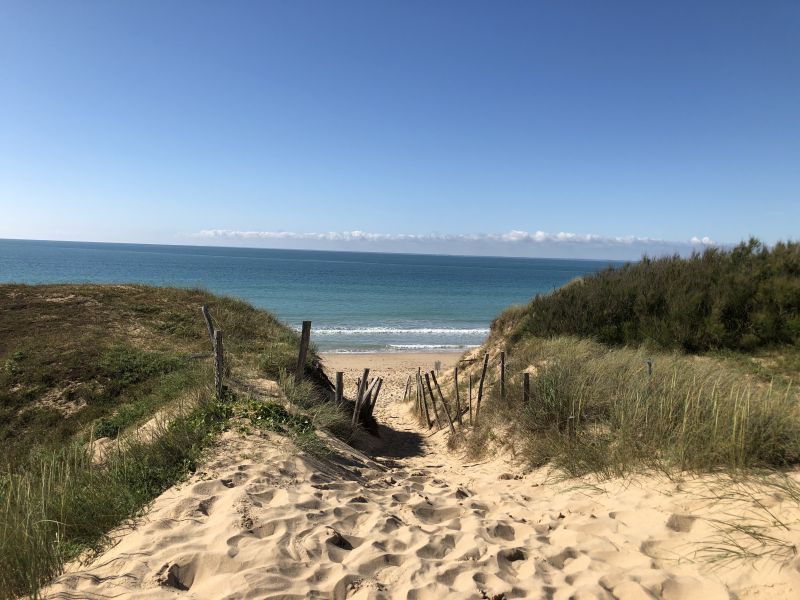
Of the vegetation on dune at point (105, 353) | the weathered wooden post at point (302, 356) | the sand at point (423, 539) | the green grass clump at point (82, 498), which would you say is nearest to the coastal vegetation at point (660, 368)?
the sand at point (423, 539)

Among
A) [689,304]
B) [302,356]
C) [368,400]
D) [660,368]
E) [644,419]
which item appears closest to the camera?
[644,419]

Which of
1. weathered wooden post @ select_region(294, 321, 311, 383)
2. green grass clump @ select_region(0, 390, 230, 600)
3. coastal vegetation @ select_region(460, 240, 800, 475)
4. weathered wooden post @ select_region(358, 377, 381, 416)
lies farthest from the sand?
weathered wooden post @ select_region(358, 377, 381, 416)

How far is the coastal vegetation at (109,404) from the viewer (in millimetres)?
3938

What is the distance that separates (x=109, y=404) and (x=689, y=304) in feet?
44.9

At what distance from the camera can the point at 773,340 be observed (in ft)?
36.6

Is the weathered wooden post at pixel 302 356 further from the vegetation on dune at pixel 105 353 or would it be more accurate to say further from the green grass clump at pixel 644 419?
the green grass clump at pixel 644 419

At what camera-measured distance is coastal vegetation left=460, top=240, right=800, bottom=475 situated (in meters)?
5.27

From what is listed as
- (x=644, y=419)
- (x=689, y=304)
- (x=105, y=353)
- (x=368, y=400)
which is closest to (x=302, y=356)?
(x=368, y=400)

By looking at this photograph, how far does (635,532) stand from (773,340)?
9.71m

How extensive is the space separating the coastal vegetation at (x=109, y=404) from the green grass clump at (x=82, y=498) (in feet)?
0.04

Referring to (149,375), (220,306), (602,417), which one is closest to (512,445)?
(602,417)

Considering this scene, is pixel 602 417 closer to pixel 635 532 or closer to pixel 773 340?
pixel 635 532

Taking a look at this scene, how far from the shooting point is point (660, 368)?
8.21 metres

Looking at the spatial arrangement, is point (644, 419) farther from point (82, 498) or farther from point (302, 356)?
point (82, 498)
